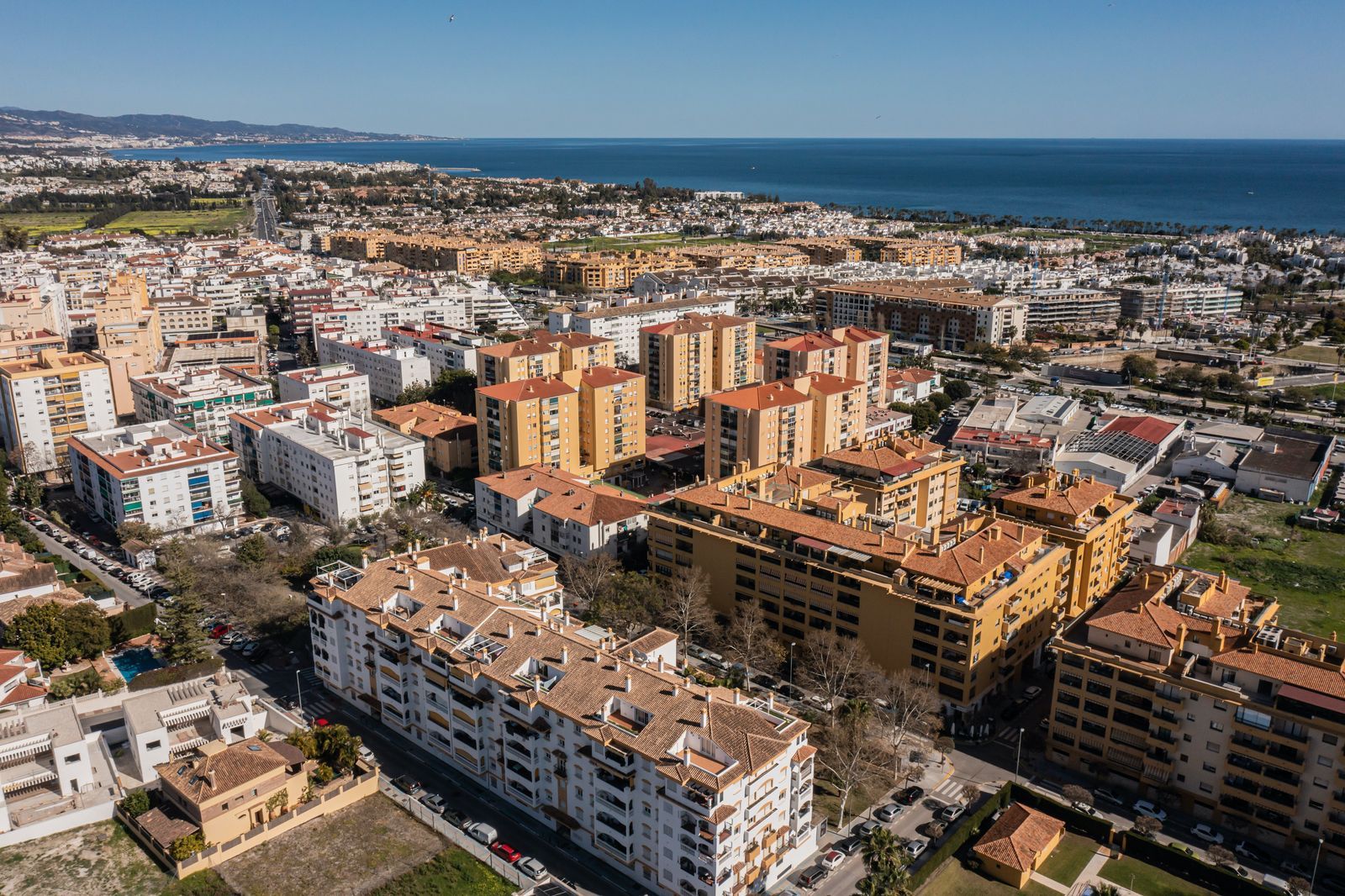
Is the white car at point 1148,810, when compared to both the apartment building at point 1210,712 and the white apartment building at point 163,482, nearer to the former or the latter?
the apartment building at point 1210,712

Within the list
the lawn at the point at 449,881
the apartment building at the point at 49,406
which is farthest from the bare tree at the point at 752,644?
the apartment building at the point at 49,406

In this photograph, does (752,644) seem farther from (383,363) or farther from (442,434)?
(383,363)

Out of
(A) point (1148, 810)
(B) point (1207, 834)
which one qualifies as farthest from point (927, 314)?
(B) point (1207, 834)

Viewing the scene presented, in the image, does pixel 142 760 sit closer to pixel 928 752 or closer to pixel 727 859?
pixel 727 859

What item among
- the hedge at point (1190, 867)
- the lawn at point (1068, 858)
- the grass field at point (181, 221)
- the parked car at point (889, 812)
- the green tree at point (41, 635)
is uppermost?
the grass field at point (181, 221)

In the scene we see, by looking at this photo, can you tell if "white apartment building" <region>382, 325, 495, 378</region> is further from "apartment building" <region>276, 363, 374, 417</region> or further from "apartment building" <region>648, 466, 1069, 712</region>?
"apartment building" <region>648, 466, 1069, 712</region>

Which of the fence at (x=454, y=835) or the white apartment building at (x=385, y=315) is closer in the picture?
the fence at (x=454, y=835)

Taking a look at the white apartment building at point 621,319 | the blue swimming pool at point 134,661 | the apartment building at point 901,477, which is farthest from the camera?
the white apartment building at point 621,319
